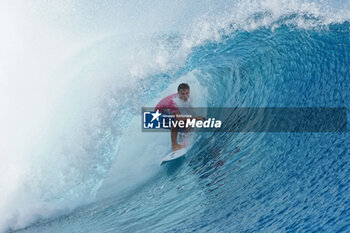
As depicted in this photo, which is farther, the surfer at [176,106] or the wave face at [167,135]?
the surfer at [176,106]

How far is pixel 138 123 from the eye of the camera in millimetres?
7535

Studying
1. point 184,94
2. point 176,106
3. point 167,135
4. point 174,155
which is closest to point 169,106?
point 176,106

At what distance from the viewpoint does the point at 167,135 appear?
701 cm

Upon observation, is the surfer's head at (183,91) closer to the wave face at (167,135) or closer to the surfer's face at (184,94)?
the surfer's face at (184,94)

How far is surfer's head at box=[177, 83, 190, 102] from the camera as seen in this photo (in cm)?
598

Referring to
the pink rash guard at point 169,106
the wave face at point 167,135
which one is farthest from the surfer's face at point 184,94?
the wave face at point 167,135

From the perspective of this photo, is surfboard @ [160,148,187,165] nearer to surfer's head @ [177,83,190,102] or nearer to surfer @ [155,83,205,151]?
surfer @ [155,83,205,151]

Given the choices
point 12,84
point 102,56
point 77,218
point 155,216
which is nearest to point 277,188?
point 155,216

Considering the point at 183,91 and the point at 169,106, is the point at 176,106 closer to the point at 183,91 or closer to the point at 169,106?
the point at 169,106

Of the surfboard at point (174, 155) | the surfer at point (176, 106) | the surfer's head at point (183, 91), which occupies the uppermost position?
the surfer's head at point (183, 91)

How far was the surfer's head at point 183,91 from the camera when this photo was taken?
5977mm

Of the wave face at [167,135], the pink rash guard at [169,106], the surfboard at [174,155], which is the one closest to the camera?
the wave face at [167,135]

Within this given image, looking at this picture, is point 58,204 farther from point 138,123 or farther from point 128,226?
point 138,123

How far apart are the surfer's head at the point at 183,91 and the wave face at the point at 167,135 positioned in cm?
86
